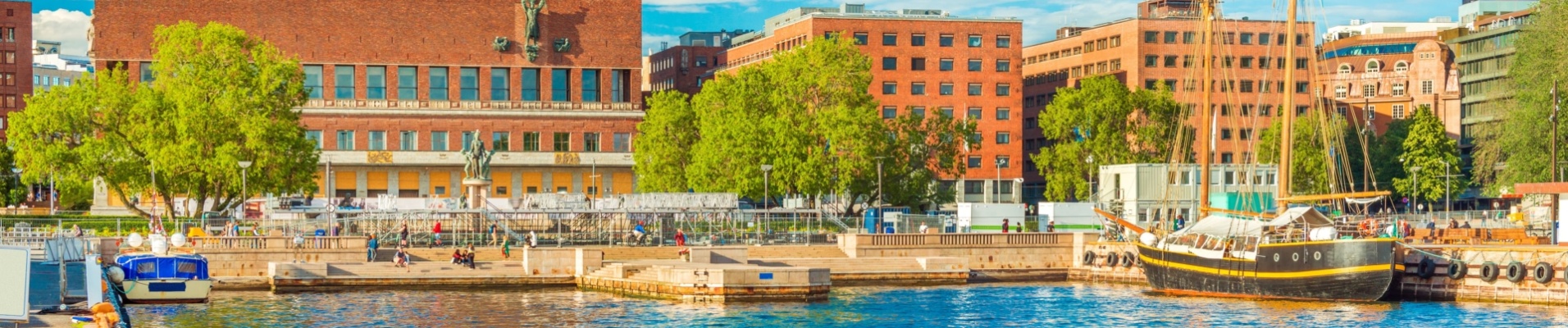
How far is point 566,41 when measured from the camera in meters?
128

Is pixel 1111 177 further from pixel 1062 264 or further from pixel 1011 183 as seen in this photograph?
pixel 1011 183

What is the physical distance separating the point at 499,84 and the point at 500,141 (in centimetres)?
417

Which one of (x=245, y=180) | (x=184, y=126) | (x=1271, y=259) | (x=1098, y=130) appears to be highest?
(x=1098, y=130)

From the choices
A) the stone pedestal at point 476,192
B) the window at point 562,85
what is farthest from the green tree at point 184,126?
the window at point 562,85

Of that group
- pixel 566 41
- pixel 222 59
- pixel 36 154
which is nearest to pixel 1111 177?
pixel 566 41

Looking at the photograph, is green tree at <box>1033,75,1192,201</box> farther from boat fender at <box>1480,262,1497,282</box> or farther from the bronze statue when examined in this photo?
boat fender at <box>1480,262,1497,282</box>

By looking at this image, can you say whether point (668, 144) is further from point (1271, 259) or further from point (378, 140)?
point (1271, 259)

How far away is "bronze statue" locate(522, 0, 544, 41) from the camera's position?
125875 mm

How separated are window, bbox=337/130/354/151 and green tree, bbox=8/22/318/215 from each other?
3080cm

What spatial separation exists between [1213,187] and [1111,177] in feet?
18.7

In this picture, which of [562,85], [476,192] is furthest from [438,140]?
[476,192]

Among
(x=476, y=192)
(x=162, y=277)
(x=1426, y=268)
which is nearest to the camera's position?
(x=162, y=277)

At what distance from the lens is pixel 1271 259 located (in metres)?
65.8

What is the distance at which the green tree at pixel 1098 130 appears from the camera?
123312 millimetres
